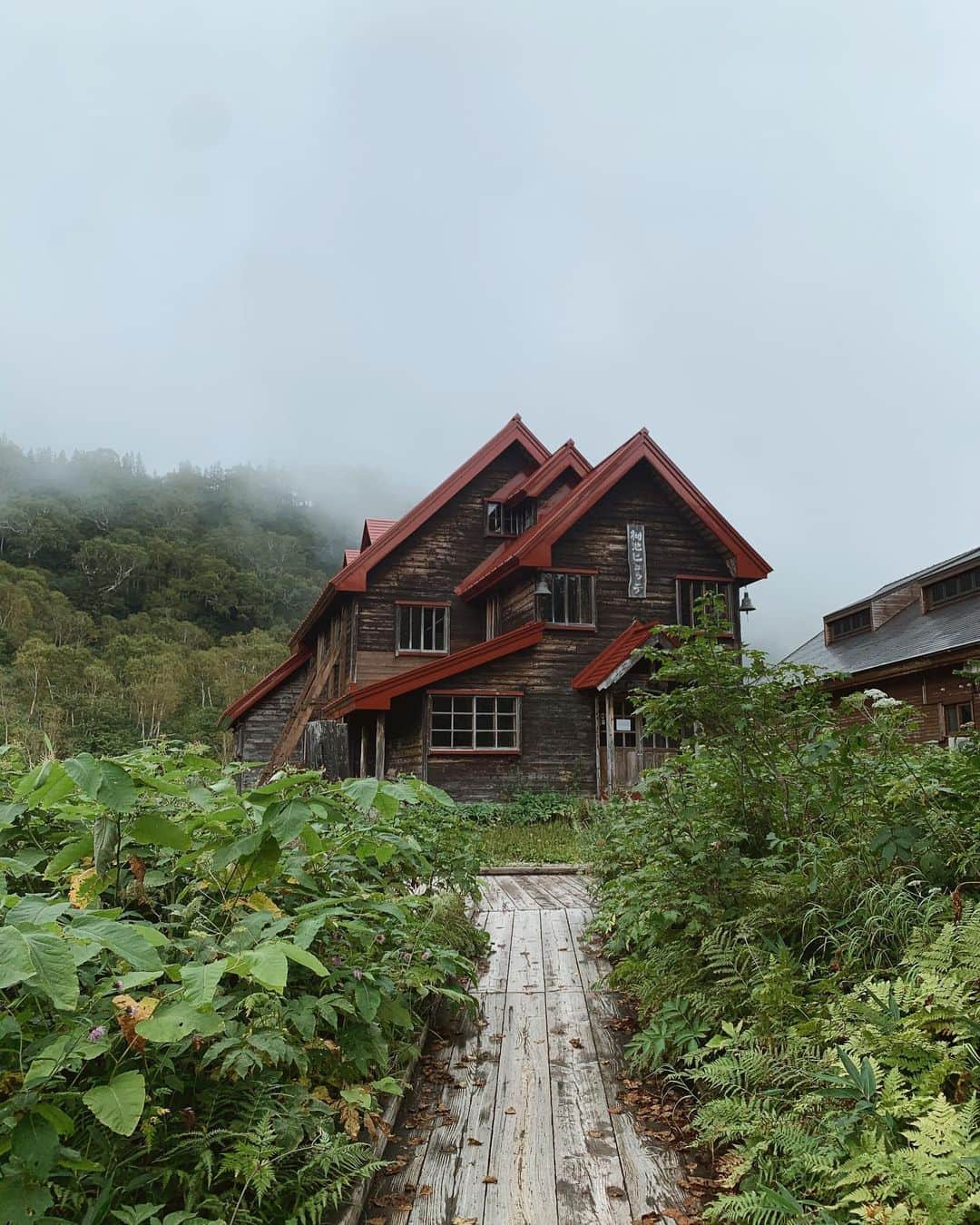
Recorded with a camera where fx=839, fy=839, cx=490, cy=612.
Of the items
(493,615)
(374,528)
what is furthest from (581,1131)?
(374,528)

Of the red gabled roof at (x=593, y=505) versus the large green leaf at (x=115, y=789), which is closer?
the large green leaf at (x=115, y=789)

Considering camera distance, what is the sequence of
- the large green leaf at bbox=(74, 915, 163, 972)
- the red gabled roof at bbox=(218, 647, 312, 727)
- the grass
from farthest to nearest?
the red gabled roof at bbox=(218, 647, 312, 727), the grass, the large green leaf at bbox=(74, 915, 163, 972)

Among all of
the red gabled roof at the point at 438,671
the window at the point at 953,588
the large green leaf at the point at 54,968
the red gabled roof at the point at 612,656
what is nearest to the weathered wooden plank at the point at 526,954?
the large green leaf at the point at 54,968

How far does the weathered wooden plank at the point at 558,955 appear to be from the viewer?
541cm

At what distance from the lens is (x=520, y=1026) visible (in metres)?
4.66

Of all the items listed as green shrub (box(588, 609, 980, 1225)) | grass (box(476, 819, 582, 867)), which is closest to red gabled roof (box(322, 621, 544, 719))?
grass (box(476, 819, 582, 867))

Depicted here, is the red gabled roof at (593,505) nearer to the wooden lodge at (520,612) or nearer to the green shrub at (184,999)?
the wooden lodge at (520,612)

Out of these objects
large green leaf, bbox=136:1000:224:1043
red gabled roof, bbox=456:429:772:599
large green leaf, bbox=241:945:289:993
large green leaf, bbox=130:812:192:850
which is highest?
red gabled roof, bbox=456:429:772:599

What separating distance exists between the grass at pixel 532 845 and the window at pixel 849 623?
13414 mm

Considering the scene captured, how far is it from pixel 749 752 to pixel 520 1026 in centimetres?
199

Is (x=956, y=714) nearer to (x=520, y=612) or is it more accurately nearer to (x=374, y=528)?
(x=520, y=612)

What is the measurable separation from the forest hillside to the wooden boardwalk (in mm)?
31485

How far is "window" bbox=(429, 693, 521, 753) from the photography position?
17.4 meters

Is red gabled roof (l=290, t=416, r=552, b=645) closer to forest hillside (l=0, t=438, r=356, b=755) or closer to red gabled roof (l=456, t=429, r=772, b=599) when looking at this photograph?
red gabled roof (l=456, t=429, r=772, b=599)
